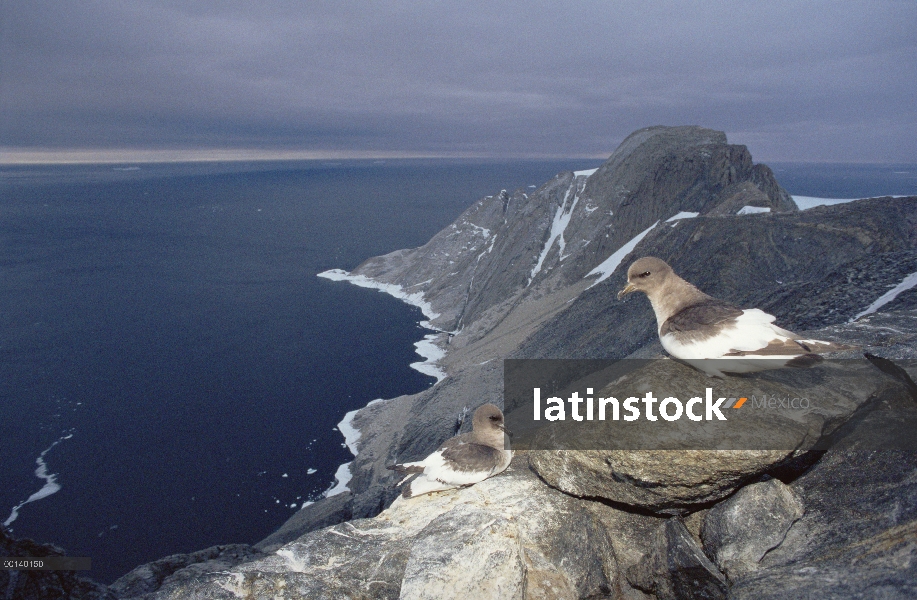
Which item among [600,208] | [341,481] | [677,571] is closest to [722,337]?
[677,571]

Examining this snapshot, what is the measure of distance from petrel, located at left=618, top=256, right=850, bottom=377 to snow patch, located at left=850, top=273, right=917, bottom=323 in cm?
1001

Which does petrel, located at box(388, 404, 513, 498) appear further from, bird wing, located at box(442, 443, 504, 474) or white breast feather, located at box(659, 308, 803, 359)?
white breast feather, located at box(659, 308, 803, 359)

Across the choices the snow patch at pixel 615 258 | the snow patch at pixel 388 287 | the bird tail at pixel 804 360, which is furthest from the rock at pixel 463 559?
the snow patch at pixel 388 287

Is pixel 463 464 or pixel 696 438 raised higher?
pixel 696 438

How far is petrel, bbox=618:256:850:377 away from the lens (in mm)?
6828

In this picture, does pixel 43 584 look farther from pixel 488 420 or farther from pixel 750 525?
pixel 750 525

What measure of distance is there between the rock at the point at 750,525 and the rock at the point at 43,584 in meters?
11.1

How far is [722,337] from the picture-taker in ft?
23.7

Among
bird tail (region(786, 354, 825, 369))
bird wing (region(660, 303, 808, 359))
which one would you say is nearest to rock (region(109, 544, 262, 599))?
bird wing (region(660, 303, 808, 359))

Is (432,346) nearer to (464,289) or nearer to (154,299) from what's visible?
(464,289)

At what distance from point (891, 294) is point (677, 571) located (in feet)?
45.2

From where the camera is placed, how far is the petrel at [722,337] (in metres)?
6.83

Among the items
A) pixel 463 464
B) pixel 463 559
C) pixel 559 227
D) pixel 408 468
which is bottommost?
pixel 408 468

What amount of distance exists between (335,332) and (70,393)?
43.0 m
